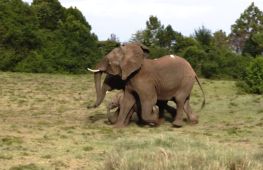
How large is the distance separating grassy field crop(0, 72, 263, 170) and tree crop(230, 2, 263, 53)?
18.2 m

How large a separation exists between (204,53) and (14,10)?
1103 cm

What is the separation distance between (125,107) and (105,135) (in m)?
1.78

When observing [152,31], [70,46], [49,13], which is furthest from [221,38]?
[70,46]

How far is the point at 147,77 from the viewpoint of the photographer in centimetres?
1369

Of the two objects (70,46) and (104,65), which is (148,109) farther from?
(70,46)

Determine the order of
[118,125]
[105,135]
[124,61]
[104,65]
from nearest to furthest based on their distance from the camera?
[105,135] → [124,61] → [118,125] → [104,65]

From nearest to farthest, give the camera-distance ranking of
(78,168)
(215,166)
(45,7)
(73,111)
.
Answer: (215,166) → (78,168) → (73,111) → (45,7)

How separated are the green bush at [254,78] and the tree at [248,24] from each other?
657 inches

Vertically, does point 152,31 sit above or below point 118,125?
above

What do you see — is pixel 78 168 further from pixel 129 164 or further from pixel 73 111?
pixel 73 111

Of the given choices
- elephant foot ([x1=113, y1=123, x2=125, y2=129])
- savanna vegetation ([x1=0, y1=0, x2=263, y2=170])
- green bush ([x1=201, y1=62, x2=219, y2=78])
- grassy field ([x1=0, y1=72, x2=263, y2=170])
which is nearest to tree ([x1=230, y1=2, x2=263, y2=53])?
savanna vegetation ([x1=0, y1=0, x2=263, y2=170])

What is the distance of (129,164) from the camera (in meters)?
6.46

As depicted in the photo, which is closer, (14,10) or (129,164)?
(129,164)

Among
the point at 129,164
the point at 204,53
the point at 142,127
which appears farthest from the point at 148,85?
the point at 204,53
